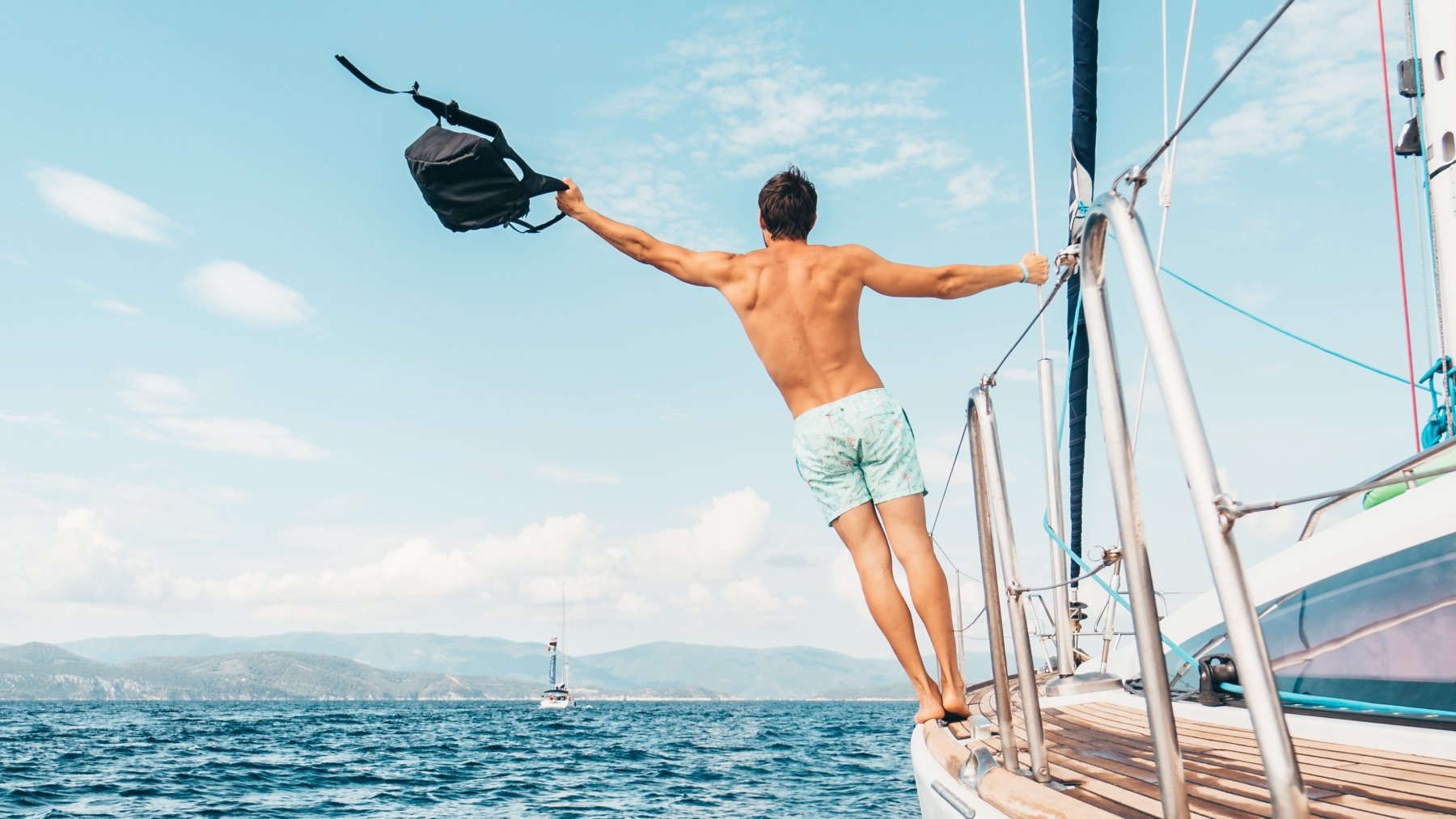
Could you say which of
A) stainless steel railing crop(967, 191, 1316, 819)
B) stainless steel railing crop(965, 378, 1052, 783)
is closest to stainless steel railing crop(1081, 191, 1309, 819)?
stainless steel railing crop(967, 191, 1316, 819)

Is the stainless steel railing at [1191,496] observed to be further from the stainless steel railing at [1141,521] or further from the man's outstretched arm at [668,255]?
the man's outstretched arm at [668,255]

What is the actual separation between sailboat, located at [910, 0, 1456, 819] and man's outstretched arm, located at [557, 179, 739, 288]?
3.50 ft

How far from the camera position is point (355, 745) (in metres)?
40.0

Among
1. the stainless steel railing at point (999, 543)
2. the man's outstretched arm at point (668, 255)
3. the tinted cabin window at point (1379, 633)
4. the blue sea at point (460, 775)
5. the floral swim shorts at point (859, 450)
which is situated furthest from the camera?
the blue sea at point (460, 775)

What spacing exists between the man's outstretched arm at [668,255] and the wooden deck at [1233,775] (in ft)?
5.99

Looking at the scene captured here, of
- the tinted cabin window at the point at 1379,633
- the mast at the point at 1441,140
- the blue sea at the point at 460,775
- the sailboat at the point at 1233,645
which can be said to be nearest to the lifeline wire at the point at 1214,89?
the sailboat at the point at 1233,645

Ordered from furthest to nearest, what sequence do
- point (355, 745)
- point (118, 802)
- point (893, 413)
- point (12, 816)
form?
point (355, 745) < point (118, 802) < point (12, 816) < point (893, 413)

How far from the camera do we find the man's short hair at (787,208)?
Answer: 3461mm

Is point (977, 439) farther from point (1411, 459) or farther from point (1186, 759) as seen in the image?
point (1411, 459)

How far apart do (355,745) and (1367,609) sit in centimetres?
4261

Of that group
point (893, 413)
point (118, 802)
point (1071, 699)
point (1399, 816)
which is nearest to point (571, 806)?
point (118, 802)

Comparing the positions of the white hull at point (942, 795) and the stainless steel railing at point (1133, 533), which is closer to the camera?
the stainless steel railing at point (1133, 533)

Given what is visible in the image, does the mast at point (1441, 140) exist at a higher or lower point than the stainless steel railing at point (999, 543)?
higher

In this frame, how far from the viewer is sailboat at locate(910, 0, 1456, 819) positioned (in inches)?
50.4
